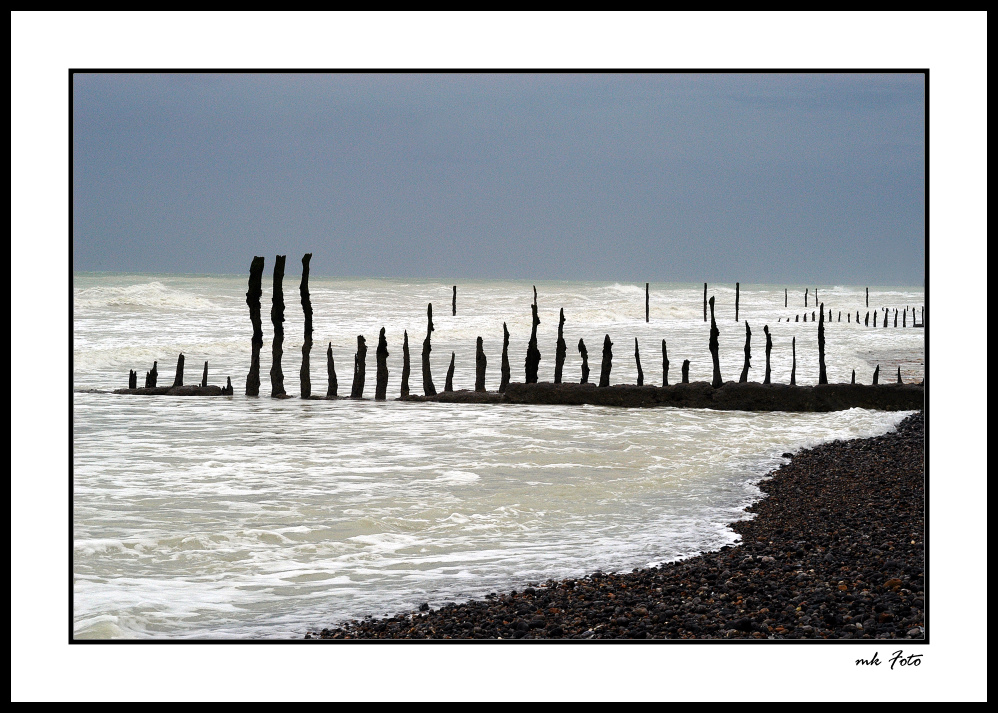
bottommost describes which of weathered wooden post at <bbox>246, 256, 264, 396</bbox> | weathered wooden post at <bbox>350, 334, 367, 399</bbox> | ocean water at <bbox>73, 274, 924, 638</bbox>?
ocean water at <bbox>73, 274, 924, 638</bbox>

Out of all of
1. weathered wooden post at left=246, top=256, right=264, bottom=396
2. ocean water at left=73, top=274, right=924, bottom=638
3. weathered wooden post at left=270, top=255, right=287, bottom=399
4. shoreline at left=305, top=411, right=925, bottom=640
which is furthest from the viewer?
weathered wooden post at left=270, top=255, right=287, bottom=399

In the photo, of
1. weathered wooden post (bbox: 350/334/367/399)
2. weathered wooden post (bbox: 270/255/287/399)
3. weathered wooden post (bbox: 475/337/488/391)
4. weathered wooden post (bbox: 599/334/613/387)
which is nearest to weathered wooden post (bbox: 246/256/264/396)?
weathered wooden post (bbox: 270/255/287/399)

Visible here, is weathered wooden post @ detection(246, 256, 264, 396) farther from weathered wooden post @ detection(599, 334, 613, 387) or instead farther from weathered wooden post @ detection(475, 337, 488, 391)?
weathered wooden post @ detection(599, 334, 613, 387)

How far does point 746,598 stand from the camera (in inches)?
192

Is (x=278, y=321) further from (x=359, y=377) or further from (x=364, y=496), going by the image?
(x=364, y=496)

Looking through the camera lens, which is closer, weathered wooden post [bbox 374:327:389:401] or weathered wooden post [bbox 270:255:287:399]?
weathered wooden post [bbox 270:255:287:399]

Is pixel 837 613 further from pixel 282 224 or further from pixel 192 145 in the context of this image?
pixel 282 224

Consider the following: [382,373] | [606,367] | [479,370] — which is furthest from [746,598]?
[382,373]

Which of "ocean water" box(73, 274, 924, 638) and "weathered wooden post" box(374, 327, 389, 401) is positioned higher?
"weathered wooden post" box(374, 327, 389, 401)

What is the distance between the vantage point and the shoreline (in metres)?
4.41

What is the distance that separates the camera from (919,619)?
4.35 metres
